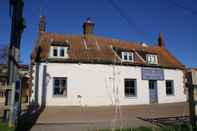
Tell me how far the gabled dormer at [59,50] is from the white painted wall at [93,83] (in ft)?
3.32

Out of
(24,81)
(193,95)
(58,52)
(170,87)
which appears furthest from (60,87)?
(193,95)

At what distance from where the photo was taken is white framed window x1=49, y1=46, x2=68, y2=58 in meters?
18.7

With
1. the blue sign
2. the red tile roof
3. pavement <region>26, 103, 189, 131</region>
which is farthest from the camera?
the blue sign

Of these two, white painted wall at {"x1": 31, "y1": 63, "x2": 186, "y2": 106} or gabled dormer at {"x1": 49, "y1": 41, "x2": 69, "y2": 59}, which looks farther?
gabled dormer at {"x1": 49, "y1": 41, "x2": 69, "y2": 59}

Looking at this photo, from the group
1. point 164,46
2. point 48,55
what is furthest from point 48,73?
point 164,46

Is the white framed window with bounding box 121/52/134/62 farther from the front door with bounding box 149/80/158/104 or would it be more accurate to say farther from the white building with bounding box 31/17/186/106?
the front door with bounding box 149/80/158/104

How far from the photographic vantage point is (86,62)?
18.9 meters

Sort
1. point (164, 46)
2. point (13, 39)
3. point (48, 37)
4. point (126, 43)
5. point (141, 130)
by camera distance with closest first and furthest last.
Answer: point (141, 130), point (13, 39), point (48, 37), point (126, 43), point (164, 46)

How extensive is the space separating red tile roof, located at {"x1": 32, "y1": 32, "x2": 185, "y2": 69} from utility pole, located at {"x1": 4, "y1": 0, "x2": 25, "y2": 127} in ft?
33.0

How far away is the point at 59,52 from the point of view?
1894 centimetres

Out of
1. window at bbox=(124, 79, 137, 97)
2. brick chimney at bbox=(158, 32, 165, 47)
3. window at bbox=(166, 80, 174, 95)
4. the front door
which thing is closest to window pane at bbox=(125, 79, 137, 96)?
window at bbox=(124, 79, 137, 97)

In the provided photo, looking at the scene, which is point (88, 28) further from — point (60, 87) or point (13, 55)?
point (13, 55)

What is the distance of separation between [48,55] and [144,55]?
10143 millimetres

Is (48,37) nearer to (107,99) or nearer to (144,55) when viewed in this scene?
(107,99)
